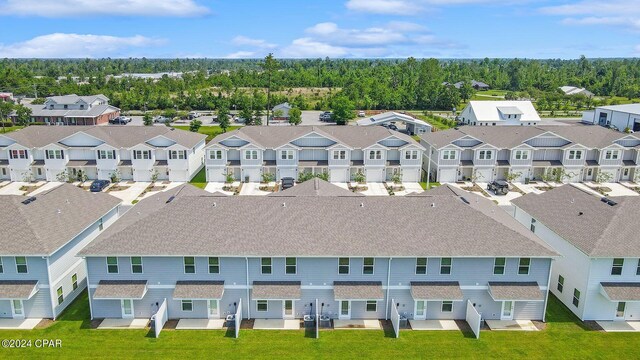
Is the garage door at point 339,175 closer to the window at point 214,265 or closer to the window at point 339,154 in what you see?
the window at point 339,154

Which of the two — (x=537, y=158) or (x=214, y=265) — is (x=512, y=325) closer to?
(x=214, y=265)

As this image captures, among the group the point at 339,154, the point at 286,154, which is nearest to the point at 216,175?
the point at 286,154

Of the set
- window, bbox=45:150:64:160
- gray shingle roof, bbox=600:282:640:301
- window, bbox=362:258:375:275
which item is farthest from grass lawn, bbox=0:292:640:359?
window, bbox=45:150:64:160

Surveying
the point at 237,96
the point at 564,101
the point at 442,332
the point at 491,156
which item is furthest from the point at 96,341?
the point at 564,101

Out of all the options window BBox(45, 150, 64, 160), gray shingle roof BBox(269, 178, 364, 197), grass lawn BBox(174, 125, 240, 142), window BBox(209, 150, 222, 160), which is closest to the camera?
gray shingle roof BBox(269, 178, 364, 197)

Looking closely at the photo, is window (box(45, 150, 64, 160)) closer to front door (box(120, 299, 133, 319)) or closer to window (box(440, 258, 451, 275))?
front door (box(120, 299, 133, 319))

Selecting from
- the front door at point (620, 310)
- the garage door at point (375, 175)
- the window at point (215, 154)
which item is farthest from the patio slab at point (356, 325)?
the window at point (215, 154)
